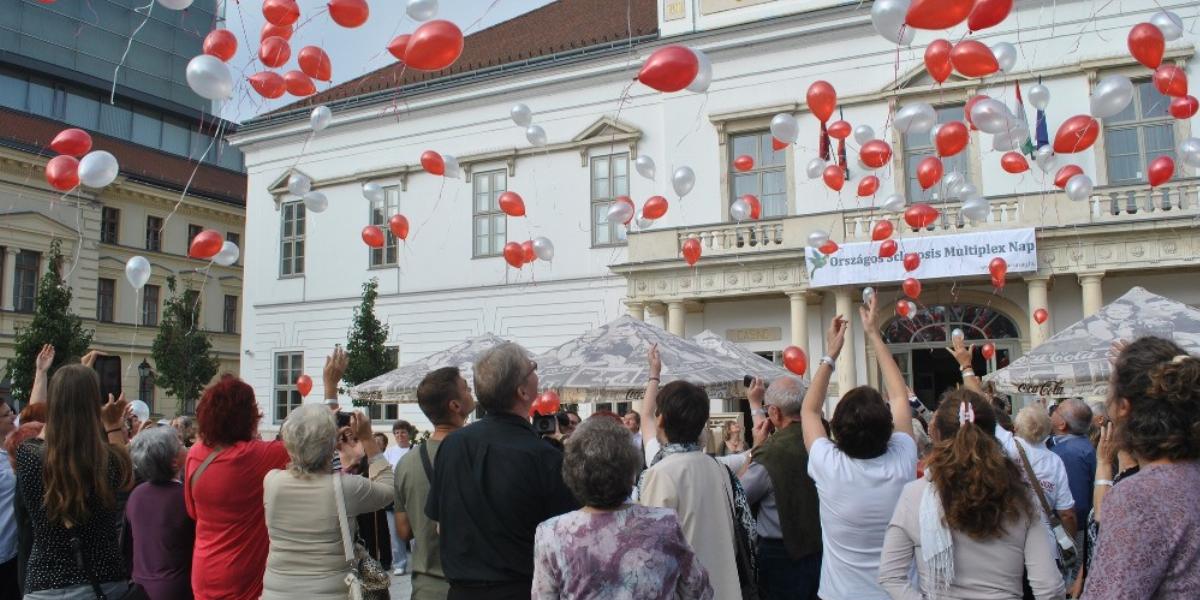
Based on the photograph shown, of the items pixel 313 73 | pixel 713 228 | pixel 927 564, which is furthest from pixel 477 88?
pixel 927 564

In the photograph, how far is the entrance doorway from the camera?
18.2 metres

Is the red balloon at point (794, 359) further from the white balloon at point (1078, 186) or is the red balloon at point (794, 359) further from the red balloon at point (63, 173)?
the red balloon at point (63, 173)

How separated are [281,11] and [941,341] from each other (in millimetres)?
14734

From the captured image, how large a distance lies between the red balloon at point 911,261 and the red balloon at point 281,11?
1202 centimetres

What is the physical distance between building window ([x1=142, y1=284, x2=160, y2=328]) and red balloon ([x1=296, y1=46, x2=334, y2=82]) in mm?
33363

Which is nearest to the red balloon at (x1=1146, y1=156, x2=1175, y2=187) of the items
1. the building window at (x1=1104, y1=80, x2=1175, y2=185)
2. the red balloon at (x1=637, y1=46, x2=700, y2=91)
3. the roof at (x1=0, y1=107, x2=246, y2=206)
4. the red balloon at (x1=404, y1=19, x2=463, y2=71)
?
the building window at (x1=1104, y1=80, x2=1175, y2=185)

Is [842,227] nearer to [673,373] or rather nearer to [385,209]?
[673,373]

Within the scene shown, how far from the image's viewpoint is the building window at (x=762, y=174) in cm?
2038

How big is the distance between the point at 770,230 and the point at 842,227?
1.48 metres

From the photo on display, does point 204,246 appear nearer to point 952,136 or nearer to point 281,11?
point 281,11

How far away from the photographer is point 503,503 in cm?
346

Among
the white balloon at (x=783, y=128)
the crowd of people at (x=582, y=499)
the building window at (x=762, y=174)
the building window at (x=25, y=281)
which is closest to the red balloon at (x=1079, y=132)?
the white balloon at (x=783, y=128)

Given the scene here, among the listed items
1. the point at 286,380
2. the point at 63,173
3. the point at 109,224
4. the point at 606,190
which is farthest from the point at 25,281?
the point at 63,173

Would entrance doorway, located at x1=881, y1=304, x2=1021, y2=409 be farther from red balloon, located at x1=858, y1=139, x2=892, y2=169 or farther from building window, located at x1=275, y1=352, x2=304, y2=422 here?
building window, located at x1=275, y1=352, x2=304, y2=422
